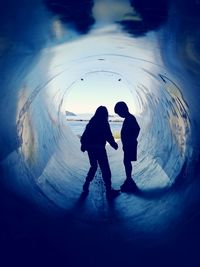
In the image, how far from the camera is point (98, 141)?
7.73m

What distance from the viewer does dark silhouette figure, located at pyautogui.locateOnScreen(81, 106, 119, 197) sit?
768cm

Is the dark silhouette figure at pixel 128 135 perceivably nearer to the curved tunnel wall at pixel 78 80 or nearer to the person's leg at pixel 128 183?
the person's leg at pixel 128 183

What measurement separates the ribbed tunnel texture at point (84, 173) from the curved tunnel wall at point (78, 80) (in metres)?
0.03

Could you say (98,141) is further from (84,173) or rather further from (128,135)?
(84,173)

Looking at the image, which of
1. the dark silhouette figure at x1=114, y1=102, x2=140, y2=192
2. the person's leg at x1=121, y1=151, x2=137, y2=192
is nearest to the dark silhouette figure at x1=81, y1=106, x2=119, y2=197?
the dark silhouette figure at x1=114, y1=102, x2=140, y2=192

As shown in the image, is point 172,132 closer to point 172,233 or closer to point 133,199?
point 133,199

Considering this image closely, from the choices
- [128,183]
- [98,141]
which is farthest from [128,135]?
[128,183]

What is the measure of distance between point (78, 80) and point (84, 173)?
8.35 feet

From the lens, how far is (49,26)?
4.88 metres

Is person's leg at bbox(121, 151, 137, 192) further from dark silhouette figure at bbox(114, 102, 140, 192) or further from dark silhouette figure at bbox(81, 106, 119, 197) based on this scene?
dark silhouette figure at bbox(81, 106, 119, 197)

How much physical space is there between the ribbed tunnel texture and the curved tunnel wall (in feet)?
0.09

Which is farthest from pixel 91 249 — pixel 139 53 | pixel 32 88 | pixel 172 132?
pixel 172 132

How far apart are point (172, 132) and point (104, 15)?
5.69 meters

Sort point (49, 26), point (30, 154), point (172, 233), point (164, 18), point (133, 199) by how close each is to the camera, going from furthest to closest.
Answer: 1. point (30, 154)
2. point (133, 199)
3. point (172, 233)
4. point (49, 26)
5. point (164, 18)
